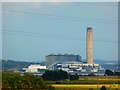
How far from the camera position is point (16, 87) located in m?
10.3

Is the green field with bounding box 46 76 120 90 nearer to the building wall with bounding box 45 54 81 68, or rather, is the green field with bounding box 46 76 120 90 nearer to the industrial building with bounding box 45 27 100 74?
the building wall with bounding box 45 54 81 68

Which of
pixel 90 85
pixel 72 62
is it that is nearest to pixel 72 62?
pixel 72 62

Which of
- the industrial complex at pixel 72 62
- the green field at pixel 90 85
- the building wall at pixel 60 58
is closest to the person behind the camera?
the green field at pixel 90 85

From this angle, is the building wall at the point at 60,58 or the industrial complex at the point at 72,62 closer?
the building wall at the point at 60,58

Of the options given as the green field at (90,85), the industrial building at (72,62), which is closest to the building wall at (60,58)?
the industrial building at (72,62)

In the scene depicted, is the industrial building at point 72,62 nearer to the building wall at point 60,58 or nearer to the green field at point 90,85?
the building wall at point 60,58

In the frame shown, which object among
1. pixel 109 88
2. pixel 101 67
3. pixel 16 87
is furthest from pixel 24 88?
pixel 101 67

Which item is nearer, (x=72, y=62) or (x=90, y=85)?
(x=90, y=85)

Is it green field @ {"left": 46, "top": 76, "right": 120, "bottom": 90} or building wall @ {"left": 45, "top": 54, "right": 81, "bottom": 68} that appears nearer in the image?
green field @ {"left": 46, "top": 76, "right": 120, "bottom": 90}

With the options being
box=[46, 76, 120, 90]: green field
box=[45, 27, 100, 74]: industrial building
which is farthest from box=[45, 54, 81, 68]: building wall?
box=[46, 76, 120, 90]: green field

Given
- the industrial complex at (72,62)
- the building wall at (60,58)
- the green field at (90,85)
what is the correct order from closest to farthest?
the green field at (90,85) → the building wall at (60,58) → the industrial complex at (72,62)

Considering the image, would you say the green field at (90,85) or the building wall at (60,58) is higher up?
the building wall at (60,58)

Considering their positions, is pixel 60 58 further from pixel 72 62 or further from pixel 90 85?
pixel 90 85

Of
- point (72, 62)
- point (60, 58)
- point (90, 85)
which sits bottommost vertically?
point (90, 85)
